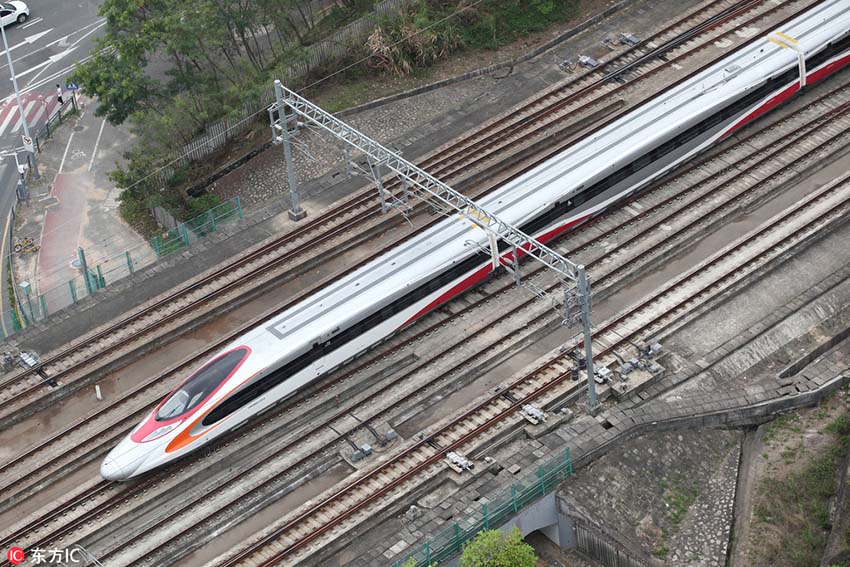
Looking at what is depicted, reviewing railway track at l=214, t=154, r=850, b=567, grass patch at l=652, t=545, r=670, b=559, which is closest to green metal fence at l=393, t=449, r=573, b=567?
railway track at l=214, t=154, r=850, b=567

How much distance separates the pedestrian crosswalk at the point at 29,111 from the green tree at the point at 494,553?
3906 cm

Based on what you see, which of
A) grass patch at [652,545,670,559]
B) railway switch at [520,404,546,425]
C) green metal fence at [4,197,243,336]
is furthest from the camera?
green metal fence at [4,197,243,336]

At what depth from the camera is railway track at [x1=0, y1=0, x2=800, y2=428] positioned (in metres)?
56.1

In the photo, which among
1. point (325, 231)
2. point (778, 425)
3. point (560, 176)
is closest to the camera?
point (778, 425)

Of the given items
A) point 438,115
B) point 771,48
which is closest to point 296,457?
point 438,115

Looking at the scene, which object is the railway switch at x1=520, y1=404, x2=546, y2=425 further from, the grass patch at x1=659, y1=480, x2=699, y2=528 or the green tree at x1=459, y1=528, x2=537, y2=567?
the green tree at x1=459, y1=528, x2=537, y2=567

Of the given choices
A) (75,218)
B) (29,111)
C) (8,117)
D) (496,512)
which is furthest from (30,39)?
(496,512)

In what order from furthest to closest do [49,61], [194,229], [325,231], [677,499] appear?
[49,61]
[194,229]
[325,231]
[677,499]

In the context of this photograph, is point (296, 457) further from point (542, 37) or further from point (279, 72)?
point (542, 37)

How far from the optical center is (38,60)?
255 ft

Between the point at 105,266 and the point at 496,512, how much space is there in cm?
2431

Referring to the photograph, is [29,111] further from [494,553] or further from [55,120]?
[494,553]

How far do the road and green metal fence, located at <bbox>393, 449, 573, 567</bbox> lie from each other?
31822 mm

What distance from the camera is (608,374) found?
175ft
